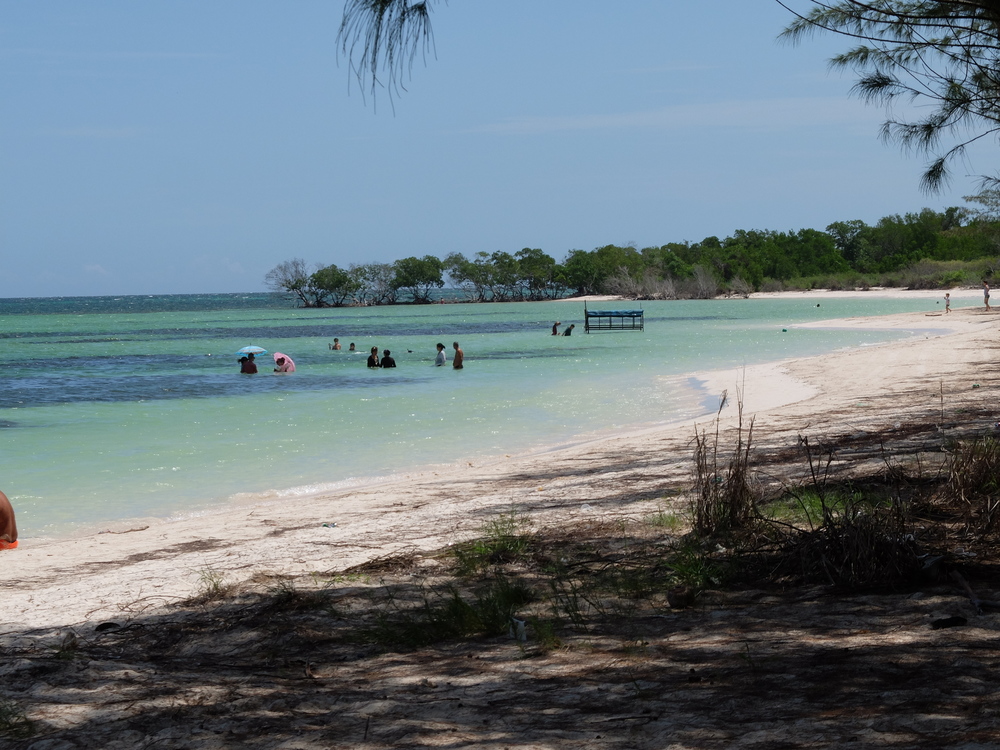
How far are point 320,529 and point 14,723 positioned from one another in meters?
3.85

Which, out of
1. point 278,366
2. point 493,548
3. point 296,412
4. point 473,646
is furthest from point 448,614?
point 278,366

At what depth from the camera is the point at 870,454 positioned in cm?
707

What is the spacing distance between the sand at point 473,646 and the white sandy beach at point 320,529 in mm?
26

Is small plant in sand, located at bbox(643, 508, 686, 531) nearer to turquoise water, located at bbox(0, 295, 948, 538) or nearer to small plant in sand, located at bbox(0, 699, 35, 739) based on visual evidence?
small plant in sand, located at bbox(0, 699, 35, 739)

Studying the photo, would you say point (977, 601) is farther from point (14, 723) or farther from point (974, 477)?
point (14, 723)

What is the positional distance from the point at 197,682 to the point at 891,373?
16471mm

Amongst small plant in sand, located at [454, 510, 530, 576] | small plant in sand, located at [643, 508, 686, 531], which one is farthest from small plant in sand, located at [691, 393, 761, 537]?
small plant in sand, located at [454, 510, 530, 576]

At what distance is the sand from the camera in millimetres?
2689

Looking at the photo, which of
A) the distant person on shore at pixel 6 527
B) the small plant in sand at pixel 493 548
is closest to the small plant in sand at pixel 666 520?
the small plant in sand at pixel 493 548

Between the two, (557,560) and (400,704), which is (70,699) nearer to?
(400,704)

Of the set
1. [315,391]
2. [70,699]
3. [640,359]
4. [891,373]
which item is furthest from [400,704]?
[640,359]

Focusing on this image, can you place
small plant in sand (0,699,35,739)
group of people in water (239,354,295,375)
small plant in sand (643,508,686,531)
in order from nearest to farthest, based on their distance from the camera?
small plant in sand (0,699,35,739) → small plant in sand (643,508,686,531) → group of people in water (239,354,295,375)

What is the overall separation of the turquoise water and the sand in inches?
60.3

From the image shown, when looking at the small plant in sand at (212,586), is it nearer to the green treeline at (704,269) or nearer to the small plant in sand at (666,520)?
the small plant in sand at (666,520)
